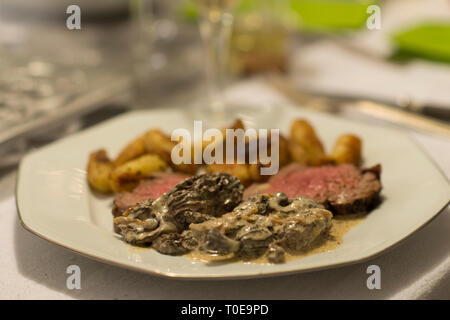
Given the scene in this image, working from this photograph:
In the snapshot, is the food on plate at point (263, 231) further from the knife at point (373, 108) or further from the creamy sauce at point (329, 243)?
the knife at point (373, 108)

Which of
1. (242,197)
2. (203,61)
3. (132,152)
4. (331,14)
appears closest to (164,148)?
(132,152)

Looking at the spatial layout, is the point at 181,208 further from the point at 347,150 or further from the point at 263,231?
the point at 347,150

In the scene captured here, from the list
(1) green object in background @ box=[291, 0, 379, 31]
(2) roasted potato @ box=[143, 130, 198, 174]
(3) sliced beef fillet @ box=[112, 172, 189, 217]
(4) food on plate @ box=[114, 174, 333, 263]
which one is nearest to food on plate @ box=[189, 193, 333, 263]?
(4) food on plate @ box=[114, 174, 333, 263]

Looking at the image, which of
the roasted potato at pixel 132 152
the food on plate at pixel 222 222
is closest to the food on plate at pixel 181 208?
the food on plate at pixel 222 222

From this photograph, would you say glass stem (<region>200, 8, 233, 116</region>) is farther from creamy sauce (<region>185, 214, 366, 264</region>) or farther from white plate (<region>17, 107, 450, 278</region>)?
creamy sauce (<region>185, 214, 366, 264</region>)
